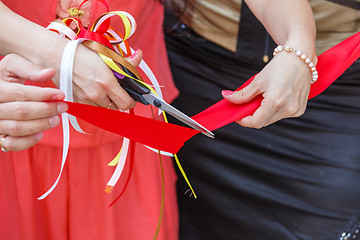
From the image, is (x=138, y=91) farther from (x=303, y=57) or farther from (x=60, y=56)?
(x=303, y=57)

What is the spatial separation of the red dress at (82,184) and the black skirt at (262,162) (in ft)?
0.93

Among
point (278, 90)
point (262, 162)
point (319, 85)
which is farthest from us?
point (262, 162)

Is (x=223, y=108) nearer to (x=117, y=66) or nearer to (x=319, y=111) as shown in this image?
(x=117, y=66)

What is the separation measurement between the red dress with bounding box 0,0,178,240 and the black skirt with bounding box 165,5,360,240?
0.93ft

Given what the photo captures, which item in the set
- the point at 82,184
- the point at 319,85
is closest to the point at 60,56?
the point at 82,184

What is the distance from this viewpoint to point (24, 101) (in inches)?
23.9

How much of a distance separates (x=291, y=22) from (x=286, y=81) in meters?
0.12

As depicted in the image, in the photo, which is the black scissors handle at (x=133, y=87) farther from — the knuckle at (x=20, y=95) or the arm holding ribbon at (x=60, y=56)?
the knuckle at (x=20, y=95)

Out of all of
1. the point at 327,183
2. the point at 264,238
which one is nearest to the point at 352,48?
the point at 327,183

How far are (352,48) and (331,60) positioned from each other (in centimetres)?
5

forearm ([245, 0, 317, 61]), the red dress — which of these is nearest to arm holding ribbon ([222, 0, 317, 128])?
forearm ([245, 0, 317, 61])

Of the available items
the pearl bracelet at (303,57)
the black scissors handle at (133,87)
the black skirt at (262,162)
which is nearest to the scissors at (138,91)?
the black scissors handle at (133,87)

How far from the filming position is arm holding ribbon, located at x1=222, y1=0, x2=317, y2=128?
72 cm

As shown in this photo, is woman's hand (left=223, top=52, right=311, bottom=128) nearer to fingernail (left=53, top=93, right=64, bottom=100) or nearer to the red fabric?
the red fabric
